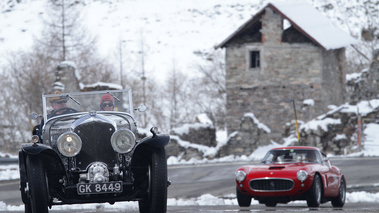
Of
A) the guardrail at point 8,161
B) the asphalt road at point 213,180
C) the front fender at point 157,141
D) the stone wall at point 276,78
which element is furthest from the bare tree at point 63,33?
the front fender at point 157,141

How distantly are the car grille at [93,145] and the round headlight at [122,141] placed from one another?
0.22 meters

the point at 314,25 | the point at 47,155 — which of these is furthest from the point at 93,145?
the point at 314,25

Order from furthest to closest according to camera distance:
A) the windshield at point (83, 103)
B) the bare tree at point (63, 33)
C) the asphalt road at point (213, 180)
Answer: the bare tree at point (63, 33)
the asphalt road at point (213, 180)
the windshield at point (83, 103)

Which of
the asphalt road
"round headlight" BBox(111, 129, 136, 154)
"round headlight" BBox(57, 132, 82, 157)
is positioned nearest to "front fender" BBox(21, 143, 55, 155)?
"round headlight" BBox(57, 132, 82, 157)

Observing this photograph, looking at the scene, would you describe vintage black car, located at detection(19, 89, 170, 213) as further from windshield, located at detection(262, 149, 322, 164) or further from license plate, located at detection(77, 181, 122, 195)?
windshield, located at detection(262, 149, 322, 164)

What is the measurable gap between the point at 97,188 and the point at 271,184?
235 inches

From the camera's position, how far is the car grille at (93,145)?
1023cm

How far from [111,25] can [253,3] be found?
2320cm

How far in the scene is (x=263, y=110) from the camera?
43.6m

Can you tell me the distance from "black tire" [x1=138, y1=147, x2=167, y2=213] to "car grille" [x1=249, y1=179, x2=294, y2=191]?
17.1 feet

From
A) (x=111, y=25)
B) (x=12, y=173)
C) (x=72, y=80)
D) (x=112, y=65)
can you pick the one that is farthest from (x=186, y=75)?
(x=12, y=173)

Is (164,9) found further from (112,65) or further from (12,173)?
(12,173)

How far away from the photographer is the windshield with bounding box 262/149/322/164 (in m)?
16.0

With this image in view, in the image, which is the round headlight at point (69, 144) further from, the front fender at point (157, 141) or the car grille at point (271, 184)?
the car grille at point (271, 184)
